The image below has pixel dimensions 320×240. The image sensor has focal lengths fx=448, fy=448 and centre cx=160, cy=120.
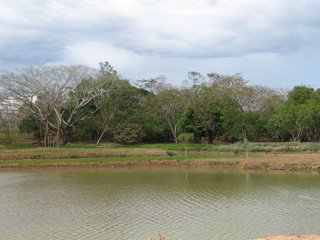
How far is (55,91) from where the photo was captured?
61219 millimetres

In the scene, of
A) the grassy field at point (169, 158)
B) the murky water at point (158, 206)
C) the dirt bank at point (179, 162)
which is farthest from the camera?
the grassy field at point (169, 158)

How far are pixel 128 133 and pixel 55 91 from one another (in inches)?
481

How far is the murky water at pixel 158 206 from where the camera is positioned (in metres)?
16.3

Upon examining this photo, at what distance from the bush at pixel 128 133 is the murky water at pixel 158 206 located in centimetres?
3110

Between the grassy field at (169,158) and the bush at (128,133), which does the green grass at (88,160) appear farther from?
the bush at (128,133)

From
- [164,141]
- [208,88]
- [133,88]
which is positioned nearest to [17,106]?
[133,88]

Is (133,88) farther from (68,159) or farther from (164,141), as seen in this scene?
(68,159)

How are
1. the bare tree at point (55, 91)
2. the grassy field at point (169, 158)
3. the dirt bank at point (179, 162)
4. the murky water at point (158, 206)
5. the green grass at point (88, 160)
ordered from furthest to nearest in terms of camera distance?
the bare tree at point (55, 91), the green grass at point (88, 160), the grassy field at point (169, 158), the dirt bank at point (179, 162), the murky water at point (158, 206)

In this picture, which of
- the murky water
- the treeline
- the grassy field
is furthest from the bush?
the murky water

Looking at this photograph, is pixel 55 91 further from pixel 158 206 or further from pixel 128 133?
pixel 158 206

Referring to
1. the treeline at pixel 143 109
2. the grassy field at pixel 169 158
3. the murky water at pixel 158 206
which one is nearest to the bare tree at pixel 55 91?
the treeline at pixel 143 109

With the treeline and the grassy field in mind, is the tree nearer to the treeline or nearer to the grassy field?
the treeline

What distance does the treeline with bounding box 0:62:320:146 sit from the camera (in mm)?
61156

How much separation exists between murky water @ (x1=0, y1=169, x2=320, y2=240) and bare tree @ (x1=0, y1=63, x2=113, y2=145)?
27929 millimetres
